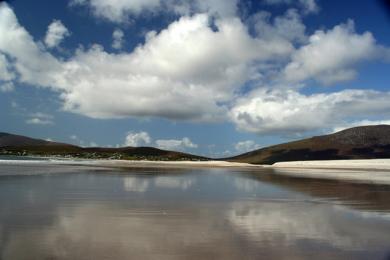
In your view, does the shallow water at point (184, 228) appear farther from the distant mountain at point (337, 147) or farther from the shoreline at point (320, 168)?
the distant mountain at point (337, 147)

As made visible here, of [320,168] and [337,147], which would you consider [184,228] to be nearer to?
[320,168]

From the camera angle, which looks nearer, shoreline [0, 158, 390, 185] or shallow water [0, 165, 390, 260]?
shallow water [0, 165, 390, 260]

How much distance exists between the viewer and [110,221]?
44.8 ft

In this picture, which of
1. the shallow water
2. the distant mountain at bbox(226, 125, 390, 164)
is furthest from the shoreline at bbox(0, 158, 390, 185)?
the distant mountain at bbox(226, 125, 390, 164)

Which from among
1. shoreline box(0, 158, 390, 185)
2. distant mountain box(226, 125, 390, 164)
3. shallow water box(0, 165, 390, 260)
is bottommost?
shallow water box(0, 165, 390, 260)

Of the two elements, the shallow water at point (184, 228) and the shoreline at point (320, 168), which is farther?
the shoreline at point (320, 168)

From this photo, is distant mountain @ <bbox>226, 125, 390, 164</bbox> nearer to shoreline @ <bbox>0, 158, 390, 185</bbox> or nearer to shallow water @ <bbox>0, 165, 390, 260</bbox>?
shoreline @ <bbox>0, 158, 390, 185</bbox>

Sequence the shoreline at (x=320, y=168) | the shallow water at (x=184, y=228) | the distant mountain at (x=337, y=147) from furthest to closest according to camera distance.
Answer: the distant mountain at (x=337, y=147)
the shoreline at (x=320, y=168)
the shallow water at (x=184, y=228)

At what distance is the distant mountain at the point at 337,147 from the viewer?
14250 centimetres

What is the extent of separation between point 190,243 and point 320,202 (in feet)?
39.9

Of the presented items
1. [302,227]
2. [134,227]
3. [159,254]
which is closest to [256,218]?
[302,227]

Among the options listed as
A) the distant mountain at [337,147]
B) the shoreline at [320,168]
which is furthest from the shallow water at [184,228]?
the distant mountain at [337,147]

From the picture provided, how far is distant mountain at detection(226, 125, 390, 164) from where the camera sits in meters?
142

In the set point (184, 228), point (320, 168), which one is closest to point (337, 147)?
point (320, 168)
